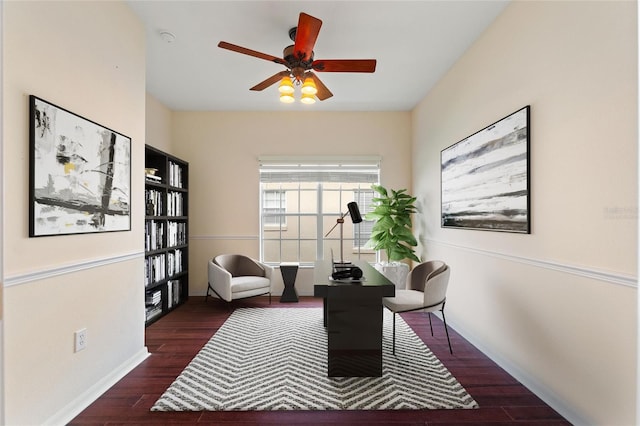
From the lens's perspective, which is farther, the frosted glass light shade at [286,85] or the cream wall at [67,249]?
the frosted glass light shade at [286,85]

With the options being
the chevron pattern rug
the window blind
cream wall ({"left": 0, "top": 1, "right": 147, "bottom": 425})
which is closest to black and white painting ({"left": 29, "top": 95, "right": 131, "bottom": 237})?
cream wall ({"left": 0, "top": 1, "right": 147, "bottom": 425})

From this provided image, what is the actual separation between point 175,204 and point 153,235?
718 millimetres

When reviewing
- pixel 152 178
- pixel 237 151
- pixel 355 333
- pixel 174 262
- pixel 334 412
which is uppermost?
pixel 237 151

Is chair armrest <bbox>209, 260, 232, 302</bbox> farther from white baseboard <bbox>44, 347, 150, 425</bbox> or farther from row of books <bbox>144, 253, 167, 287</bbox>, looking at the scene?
white baseboard <bbox>44, 347, 150, 425</bbox>

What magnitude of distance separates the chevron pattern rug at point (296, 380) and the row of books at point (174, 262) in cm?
135

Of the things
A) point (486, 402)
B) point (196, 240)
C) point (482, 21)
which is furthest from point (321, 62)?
point (196, 240)

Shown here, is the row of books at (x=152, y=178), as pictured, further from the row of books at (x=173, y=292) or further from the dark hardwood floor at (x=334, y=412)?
A: the dark hardwood floor at (x=334, y=412)

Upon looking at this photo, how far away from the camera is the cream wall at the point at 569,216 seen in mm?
1661

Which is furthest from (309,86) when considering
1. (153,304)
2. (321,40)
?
(153,304)

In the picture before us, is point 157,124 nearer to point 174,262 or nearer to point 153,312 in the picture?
point 174,262

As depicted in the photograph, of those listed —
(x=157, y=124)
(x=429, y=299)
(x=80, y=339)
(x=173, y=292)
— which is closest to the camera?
(x=80, y=339)

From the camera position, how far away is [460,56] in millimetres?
3314

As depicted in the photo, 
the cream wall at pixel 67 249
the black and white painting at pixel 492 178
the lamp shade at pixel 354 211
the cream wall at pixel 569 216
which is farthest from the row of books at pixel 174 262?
the cream wall at pixel 569 216

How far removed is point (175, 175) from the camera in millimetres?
4410
